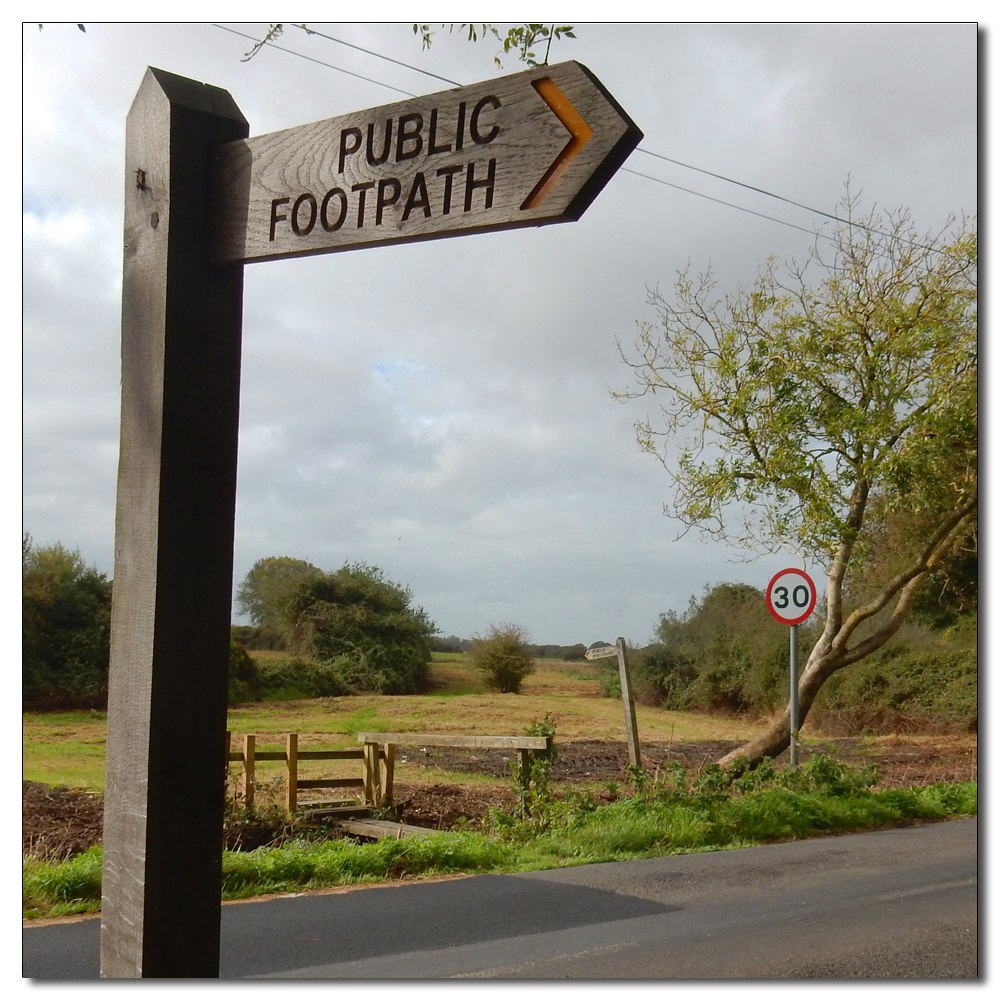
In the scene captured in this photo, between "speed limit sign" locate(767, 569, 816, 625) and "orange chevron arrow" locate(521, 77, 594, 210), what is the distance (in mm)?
7619

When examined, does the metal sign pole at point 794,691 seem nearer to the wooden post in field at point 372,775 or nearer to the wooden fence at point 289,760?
the wooden post in field at point 372,775

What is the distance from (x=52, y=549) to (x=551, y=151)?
785cm

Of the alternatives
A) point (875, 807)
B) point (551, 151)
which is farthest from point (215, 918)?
point (875, 807)

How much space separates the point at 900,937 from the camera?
4809mm

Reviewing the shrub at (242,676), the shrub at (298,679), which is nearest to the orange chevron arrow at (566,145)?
the shrub at (242,676)

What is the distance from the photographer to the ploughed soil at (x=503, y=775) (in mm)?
7453

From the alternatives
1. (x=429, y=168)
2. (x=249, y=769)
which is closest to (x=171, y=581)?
(x=429, y=168)

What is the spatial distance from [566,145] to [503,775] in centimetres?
1119

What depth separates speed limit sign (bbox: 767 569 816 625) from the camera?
855 cm

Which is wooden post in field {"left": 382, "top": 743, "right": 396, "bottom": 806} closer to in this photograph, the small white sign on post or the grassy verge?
the grassy verge

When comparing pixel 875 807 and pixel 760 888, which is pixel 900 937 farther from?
pixel 875 807

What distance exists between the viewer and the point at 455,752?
12.9 meters

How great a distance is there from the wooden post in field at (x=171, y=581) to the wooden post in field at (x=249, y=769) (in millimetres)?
7333

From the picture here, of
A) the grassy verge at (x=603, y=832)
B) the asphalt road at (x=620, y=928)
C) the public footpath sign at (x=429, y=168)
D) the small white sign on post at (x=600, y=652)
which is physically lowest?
the grassy verge at (x=603, y=832)
